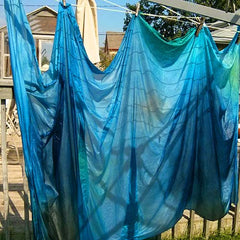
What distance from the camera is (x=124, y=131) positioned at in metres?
2.36

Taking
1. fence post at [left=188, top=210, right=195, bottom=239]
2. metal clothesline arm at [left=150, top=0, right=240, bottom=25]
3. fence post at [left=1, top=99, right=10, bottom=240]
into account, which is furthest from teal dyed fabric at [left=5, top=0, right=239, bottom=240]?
fence post at [left=188, top=210, right=195, bottom=239]

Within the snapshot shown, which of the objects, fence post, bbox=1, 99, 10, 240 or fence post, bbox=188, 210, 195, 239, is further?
fence post, bbox=188, 210, 195, 239

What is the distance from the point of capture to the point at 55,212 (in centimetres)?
226

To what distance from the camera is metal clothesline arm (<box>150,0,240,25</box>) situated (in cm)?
241

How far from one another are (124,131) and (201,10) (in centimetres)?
117

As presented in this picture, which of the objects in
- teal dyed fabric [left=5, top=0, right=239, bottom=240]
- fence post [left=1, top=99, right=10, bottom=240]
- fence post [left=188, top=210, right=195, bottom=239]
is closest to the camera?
teal dyed fabric [left=5, top=0, right=239, bottom=240]

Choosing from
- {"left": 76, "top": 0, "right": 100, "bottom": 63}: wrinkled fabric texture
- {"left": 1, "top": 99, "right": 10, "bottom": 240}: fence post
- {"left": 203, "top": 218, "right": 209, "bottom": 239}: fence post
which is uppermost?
{"left": 76, "top": 0, "right": 100, "bottom": 63}: wrinkled fabric texture

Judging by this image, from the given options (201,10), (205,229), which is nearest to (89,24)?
(201,10)

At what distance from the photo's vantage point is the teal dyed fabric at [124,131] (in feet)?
7.19

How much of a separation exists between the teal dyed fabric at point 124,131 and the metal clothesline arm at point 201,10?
0.20m

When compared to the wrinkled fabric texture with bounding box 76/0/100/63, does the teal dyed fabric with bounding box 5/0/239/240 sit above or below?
below

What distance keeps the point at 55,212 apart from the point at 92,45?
1370 mm

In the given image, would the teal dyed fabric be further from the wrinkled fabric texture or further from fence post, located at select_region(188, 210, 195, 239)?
fence post, located at select_region(188, 210, 195, 239)

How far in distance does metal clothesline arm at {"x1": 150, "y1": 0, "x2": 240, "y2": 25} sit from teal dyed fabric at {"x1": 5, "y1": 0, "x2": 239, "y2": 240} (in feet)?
0.64
